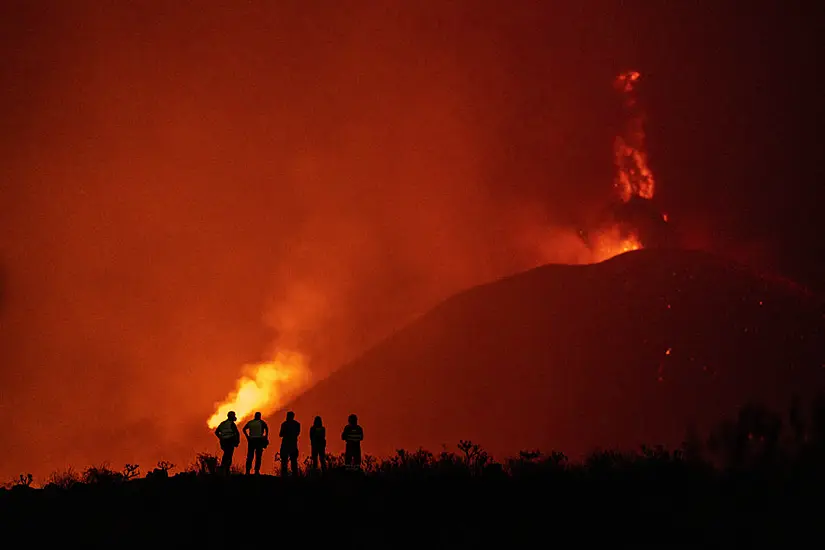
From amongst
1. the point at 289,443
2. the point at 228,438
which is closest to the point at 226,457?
the point at 228,438

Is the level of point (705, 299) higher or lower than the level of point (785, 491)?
higher

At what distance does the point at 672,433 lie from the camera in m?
55.2

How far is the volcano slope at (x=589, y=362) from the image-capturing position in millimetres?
60406

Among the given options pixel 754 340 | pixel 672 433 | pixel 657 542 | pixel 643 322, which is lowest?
pixel 657 542

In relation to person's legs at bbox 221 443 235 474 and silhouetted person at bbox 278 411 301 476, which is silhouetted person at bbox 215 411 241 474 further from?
silhouetted person at bbox 278 411 301 476

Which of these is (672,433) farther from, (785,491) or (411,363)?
(785,491)

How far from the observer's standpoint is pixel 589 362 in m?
71.2

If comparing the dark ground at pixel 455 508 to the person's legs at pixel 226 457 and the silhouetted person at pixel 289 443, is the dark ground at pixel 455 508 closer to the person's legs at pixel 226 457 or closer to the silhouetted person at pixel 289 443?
the person's legs at pixel 226 457

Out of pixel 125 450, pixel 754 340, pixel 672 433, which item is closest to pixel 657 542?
pixel 672 433

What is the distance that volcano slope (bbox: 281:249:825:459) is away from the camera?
60.4m

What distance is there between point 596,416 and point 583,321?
59.5 ft

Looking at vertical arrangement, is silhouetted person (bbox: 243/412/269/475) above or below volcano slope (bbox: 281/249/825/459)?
below

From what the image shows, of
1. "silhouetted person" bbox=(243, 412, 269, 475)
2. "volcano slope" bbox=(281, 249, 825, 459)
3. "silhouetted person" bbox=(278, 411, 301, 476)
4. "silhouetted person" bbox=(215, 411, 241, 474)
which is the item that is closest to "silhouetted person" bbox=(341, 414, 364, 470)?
"silhouetted person" bbox=(278, 411, 301, 476)

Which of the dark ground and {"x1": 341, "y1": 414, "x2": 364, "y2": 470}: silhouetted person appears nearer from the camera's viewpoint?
the dark ground
